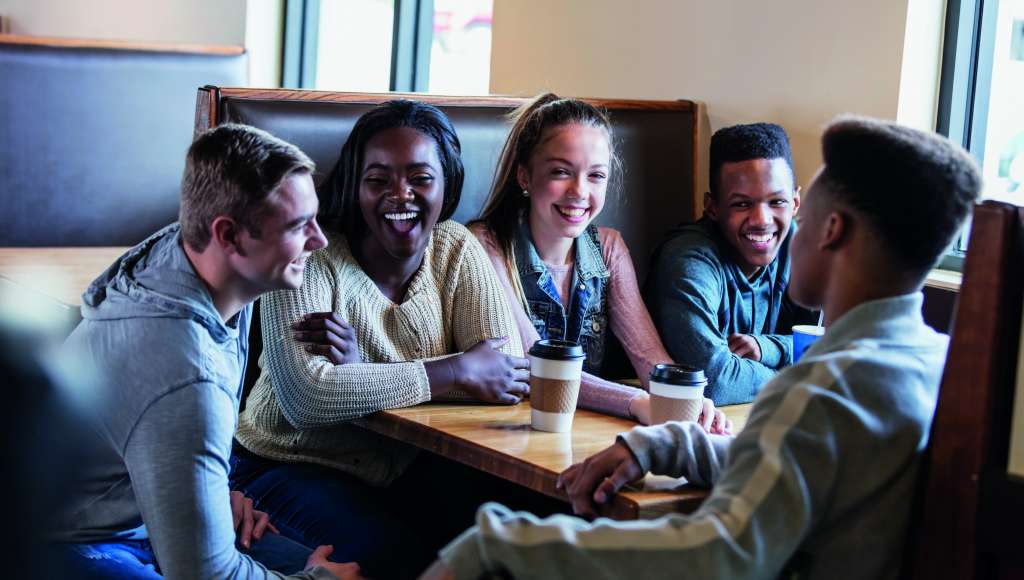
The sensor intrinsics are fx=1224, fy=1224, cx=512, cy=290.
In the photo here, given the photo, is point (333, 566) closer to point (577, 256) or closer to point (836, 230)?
point (836, 230)

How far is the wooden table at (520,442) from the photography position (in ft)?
4.82

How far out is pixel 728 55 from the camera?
2.92 meters

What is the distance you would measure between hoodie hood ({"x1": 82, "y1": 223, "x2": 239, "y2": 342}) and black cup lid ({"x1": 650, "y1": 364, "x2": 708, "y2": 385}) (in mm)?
597

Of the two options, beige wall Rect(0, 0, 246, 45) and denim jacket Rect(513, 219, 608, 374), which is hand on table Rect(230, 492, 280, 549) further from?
beige wall Rect(0, 0, 246, 45)

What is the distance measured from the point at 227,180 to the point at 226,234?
0.23 feet

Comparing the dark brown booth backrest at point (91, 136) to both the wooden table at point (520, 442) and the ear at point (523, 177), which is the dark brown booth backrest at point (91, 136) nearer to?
the wooden table at point (520, 442)

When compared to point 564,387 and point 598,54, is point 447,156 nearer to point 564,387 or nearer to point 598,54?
point 564,387

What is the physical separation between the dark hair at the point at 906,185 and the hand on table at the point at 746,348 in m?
1.10

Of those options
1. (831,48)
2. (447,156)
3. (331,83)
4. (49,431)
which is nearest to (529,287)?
(447,156)

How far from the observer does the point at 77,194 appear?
3.30 metres

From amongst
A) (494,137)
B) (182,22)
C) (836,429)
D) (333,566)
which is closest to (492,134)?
(494,137)

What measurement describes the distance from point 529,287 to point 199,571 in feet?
3.42

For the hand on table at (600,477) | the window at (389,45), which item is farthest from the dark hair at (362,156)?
the window at (389,45)

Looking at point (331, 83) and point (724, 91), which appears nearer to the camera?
point (724, 91)
